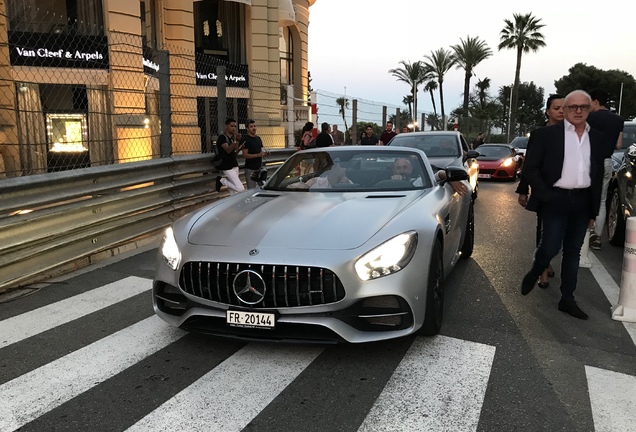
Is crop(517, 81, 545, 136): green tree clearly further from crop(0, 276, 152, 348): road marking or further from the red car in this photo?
crop(0, 276, 152, 348): road marking

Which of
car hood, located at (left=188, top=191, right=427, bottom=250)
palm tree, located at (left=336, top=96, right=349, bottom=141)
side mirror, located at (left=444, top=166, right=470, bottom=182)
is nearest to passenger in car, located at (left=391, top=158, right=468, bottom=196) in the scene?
side mirror, located at (left=444, top=166, right=470, bottom=182)

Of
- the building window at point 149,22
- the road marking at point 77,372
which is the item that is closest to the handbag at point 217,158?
the road marking at point 77,372

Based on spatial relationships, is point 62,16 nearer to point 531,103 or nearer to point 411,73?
point 411,73

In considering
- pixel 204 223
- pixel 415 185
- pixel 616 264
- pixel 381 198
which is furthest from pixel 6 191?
pixel 616 264

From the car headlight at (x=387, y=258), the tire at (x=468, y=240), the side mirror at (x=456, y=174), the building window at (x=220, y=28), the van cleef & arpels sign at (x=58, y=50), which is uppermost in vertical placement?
the building window at (x=220, y=28)

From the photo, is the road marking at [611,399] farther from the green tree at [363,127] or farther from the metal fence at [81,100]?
the green tree at [363,127]

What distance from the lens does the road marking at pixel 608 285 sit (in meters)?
4.32

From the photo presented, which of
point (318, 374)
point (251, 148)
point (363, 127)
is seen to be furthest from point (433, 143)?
point (363, 127)

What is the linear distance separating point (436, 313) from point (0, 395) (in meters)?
2.86

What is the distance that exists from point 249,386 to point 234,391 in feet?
0.34

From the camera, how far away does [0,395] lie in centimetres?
317

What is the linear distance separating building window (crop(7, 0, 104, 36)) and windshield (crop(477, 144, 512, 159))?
1230cm

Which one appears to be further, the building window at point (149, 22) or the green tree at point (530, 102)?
the green tree at point (530, 102)

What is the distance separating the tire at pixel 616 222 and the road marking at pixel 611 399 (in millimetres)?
4354
